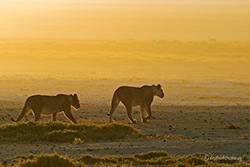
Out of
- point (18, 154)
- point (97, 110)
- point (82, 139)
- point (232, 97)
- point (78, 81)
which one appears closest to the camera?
point (18, 154)

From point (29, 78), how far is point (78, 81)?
219 inches

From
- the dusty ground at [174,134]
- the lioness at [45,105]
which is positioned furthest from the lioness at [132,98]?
the lioness at [45,105]

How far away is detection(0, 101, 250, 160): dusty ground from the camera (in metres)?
20.2

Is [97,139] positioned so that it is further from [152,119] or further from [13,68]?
[13,68]

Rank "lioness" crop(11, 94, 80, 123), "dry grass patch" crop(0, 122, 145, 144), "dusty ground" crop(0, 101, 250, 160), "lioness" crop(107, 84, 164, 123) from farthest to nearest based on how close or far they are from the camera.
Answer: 1. "lioness" crop(107, 84, 164, 123)
2. "lioness" crop(11, 94, 80, 123)
3. "dry grass patch" crop(0, 122, 145, 144)
4. "dusty ground" crop(0, 101, 250, 160)

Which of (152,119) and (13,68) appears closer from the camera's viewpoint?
(152,119)

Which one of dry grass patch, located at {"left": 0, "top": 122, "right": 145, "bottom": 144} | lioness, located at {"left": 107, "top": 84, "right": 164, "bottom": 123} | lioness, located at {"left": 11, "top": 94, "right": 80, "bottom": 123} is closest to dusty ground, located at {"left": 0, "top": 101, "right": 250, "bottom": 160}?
dry grass patch, located at {"left": 0, "top": 122, "right": 145, "bottom": 144}

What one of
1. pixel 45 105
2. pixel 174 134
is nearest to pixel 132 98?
pixel 45 105

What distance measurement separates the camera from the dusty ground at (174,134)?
20203 millimetres

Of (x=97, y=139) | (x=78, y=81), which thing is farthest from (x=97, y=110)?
(x=78, y=81)

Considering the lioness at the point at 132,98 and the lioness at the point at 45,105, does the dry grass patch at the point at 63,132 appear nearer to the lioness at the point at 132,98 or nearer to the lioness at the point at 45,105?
the lioness at the point at 45,105

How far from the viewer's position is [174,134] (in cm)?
2450

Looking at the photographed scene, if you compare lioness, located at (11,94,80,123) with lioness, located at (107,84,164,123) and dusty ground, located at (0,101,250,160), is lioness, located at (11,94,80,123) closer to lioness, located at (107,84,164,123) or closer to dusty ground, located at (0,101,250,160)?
dusty ground, located at (0,101,250,160)

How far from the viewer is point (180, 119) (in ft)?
96.2
